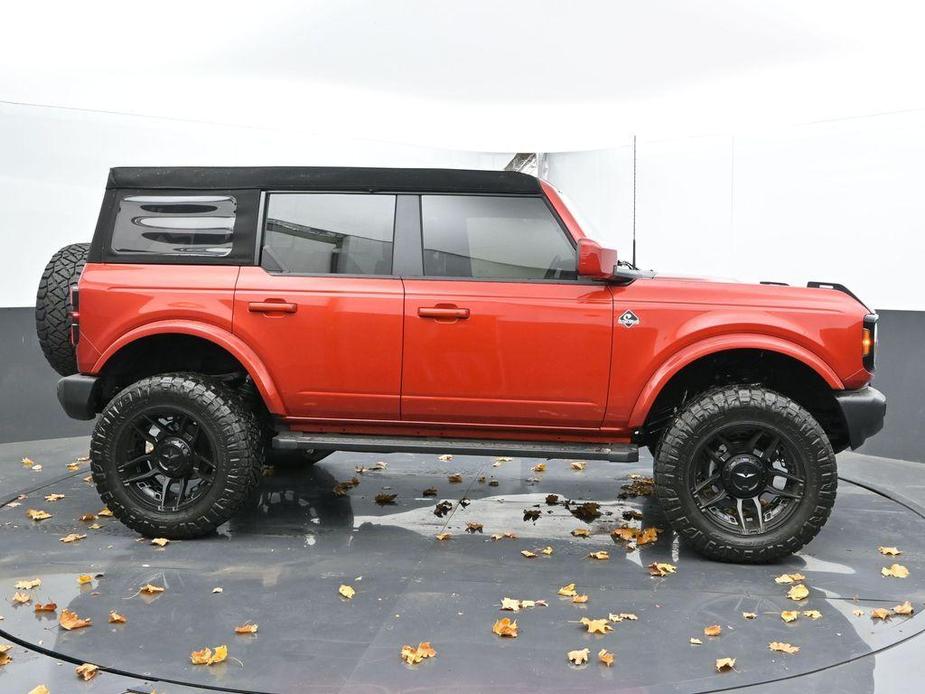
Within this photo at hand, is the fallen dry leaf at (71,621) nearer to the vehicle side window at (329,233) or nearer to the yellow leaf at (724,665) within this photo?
the vehicle side window at (329,233)

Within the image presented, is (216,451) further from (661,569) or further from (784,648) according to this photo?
(784,648)

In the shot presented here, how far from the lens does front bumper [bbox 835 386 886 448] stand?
509cm

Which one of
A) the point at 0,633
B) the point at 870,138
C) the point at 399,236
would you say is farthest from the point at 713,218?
the point at 0,633

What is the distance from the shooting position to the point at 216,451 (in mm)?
5445

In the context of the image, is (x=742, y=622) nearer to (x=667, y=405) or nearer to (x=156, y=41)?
(x=667, y=405)

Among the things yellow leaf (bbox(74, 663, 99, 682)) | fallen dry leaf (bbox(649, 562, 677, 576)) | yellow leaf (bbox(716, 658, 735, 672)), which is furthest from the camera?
fallen dry leaf (bbox(649, 562, 677, 576))

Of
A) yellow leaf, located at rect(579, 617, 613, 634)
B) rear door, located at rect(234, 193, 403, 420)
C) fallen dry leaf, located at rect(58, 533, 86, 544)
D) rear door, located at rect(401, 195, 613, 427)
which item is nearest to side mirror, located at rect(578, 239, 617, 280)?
rear door, located at rect(401, 195, 613, 427)

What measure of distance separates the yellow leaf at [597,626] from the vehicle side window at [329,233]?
2260mm

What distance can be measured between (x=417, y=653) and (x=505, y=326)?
6.48 ft

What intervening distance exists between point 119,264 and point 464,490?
112 inches

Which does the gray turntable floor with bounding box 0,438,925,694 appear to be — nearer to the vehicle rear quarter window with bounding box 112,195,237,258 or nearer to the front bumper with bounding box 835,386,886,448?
the front bumper with bounding box 835,386,886,448

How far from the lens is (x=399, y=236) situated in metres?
5.47

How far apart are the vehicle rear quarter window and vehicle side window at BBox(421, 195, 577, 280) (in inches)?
52.2

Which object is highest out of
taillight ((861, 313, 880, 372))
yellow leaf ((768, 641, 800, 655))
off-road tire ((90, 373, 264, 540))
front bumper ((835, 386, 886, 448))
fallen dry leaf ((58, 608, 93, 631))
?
taillight ((861, 313, 880, 372))
